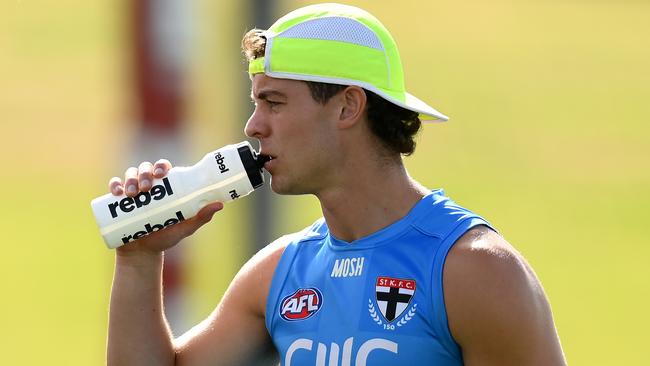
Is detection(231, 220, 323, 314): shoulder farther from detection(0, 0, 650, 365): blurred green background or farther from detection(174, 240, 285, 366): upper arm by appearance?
detection(0, 0, 650, 365): blurred green background

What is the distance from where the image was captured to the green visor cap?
507 cm

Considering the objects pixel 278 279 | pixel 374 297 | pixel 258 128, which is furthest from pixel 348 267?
pixel 258 128

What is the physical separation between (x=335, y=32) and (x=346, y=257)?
78 centimetres

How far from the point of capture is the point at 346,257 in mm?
5129

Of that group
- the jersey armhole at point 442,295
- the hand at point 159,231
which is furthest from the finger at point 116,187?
the jersey armhole at point 442,295

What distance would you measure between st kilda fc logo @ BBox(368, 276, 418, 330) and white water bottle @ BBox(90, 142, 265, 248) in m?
0.56

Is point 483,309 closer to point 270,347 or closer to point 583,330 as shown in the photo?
point 270,347

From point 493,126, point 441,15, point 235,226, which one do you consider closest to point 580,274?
point 235,226

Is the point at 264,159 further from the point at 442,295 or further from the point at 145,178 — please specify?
the point at 442,295

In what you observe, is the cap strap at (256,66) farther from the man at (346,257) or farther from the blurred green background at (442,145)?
the blurred green background at (442,145)

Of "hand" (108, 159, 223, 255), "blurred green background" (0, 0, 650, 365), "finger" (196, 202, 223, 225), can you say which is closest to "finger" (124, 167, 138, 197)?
"hand" (108, 159, 223, 255)

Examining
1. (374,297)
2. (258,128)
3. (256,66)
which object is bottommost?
(374,297)

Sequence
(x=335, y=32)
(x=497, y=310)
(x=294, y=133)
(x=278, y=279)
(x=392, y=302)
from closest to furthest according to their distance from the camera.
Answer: (x=497, y=310) → (x=392, y=302) → (x=294, y=133) → (x=335, y=32) → (x=278, y=279)

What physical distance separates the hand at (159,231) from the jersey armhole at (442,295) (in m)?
0.82
